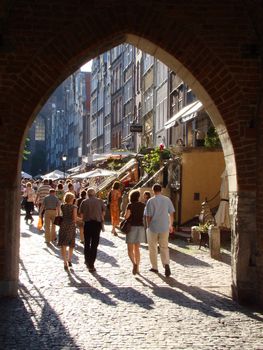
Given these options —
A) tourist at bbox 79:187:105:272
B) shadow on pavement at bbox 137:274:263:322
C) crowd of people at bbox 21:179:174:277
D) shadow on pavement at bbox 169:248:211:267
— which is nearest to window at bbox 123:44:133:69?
shadow on pavement at bbox 169:248:211:267

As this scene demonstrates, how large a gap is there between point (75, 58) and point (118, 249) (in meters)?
7.85

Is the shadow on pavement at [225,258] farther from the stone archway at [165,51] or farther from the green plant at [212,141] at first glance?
the green plant at [212,141]

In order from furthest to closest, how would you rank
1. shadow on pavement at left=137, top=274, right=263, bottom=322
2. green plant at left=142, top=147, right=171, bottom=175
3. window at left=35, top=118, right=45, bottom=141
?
window at left=35, top=118, right=45, bottom=141 → green plant at left=142, top=147, right=171, bottom=175 → shadow on pavement at left=137, top=274, right=263, bottom=322

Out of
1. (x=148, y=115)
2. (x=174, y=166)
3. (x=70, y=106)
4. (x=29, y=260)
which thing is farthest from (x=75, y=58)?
(x=70, y=106)

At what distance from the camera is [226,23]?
9648 millimetres

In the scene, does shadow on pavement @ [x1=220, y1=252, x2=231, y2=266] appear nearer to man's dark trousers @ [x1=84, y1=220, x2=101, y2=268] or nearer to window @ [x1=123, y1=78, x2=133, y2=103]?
man's dark trousers @ [x1=84, y1=220, x2=101, y2=268]

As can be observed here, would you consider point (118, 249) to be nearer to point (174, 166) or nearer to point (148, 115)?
point (174, 166)

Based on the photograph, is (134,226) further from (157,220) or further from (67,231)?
(67,231)

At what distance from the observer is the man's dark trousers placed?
42.4 feet

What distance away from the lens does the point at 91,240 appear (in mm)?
13227

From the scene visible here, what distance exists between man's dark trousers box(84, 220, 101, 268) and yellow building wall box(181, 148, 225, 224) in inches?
292

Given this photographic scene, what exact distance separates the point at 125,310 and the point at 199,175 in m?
12.0

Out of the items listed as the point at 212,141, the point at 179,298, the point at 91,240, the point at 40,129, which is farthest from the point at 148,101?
the point at 40,129

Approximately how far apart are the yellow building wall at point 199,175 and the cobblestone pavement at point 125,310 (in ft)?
21.9
